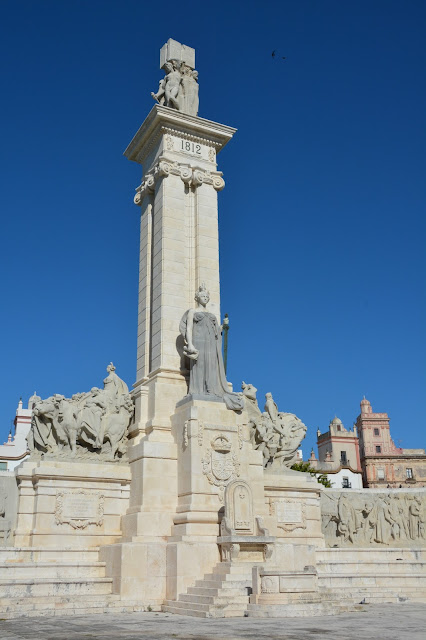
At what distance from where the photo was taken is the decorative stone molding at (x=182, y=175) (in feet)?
63.9

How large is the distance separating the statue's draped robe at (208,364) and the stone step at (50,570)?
15.5ft

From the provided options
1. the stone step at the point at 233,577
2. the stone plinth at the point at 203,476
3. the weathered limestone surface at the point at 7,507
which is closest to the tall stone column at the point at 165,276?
the stone plinth at the point at 203,476

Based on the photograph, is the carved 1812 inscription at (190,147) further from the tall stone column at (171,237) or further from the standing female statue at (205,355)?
the standing female statue at (205,355)

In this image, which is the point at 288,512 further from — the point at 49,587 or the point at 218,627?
the point at 218,627

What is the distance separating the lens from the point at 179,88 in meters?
21.0

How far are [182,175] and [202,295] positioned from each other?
13.2 ft

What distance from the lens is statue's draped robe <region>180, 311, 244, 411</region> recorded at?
1700 cm

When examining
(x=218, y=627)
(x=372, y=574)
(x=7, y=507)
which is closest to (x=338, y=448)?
(x=372, y=574)

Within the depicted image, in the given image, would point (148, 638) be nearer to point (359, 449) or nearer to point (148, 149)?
point (148, 149)

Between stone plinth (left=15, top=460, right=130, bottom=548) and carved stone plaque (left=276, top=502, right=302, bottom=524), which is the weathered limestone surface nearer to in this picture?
stone plinth (left=15, top=460, right=130, bottom=548)

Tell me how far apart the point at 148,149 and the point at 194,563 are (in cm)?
1253

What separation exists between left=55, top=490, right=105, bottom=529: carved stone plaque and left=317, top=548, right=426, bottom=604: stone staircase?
554 cm

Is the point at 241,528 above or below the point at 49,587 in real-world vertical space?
above

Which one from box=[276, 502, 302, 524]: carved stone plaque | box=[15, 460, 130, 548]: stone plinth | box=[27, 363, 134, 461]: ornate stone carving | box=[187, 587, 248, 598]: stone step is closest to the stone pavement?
box=[187, 587, 248, 598]: stone step
